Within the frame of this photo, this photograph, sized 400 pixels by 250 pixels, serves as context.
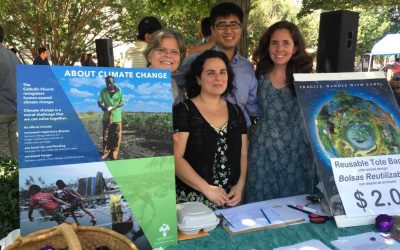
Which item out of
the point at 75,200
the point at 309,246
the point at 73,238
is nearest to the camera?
the point at 73,238

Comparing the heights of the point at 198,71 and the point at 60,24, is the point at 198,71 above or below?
below

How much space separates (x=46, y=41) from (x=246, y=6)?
38.0 feet

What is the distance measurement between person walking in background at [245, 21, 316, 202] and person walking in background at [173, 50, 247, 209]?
386 mm

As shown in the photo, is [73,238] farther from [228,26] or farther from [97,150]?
[228,26]

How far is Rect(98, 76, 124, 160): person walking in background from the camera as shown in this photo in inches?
56.7

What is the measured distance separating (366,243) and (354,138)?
554 millimetres

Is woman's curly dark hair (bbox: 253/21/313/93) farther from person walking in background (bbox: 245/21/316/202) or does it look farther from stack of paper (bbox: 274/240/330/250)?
stack of paper (bbox: 274/240/330/250)

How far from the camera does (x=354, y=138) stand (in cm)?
189

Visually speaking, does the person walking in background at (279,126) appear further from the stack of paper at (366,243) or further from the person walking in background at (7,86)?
the person walking in background at (7,86)

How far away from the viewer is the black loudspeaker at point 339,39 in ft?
8.32

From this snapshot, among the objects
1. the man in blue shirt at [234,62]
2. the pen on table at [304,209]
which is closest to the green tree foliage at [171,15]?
the man in blue shirt at [234,62]

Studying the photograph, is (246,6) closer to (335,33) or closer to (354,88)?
(335,33)

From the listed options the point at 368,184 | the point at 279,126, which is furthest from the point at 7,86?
the point at 368,184

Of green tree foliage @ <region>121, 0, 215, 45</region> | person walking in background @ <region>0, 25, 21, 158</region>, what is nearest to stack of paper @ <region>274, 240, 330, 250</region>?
person walking in background @ <region>0, 25, 21, 158</region>
